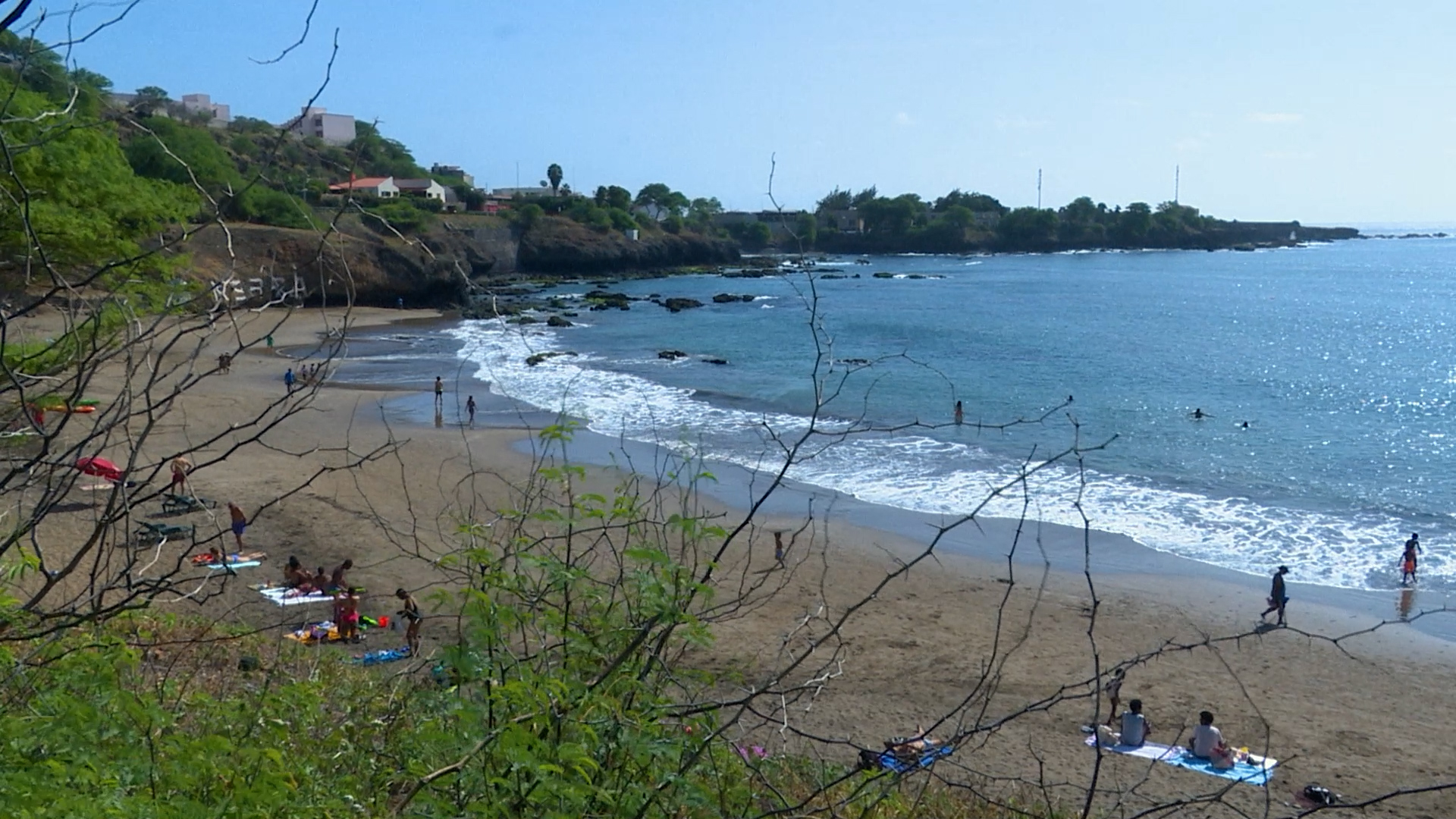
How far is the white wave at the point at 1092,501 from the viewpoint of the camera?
60.9ft

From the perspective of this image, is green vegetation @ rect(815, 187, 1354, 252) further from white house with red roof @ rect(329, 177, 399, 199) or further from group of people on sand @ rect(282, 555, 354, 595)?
group of people on sand @ rect(282, 555, 354, 595)

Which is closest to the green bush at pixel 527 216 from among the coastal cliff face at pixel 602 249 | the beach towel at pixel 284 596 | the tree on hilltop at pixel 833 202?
the coastal cliff face at pixel 602 249

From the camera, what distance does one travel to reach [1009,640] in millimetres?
Result: 14398

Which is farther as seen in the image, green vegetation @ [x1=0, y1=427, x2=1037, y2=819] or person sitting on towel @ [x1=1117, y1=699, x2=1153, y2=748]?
person sitting on towel @ [x1=1117, y1=699, x2=1153, y2=748]

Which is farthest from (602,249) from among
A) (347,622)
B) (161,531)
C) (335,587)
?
(161,531)

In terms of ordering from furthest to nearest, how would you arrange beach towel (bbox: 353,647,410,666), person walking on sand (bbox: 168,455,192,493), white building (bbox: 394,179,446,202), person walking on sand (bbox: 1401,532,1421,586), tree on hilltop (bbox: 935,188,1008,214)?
tree on hilltop (bbox: 935,188,1008,214), white building (bbox: 394,179,446,202), person walking on sand (bbox: 1401,532,1421,586), beach towel (bbox: 353,647,410,666), person walking on sand (bbox: 168,455,192,493)

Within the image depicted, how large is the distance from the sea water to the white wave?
79 mm

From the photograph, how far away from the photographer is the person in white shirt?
10.9 metres

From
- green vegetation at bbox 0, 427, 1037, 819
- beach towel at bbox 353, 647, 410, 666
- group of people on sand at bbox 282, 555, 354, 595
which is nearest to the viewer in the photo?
green vegetation at bbox 0, 427, 1037, 819

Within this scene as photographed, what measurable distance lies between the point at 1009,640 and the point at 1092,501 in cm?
868

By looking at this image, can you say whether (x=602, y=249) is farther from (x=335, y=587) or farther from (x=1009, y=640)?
(x=335, y=587)

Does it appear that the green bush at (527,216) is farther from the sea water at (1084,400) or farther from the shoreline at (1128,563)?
the shoreline at (1128,563)

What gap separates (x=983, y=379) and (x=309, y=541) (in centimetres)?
2776

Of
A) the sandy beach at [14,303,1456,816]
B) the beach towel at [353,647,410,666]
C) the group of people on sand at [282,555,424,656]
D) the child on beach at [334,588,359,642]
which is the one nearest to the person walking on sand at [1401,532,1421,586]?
the sandy beach at [14,303,1456,816]
